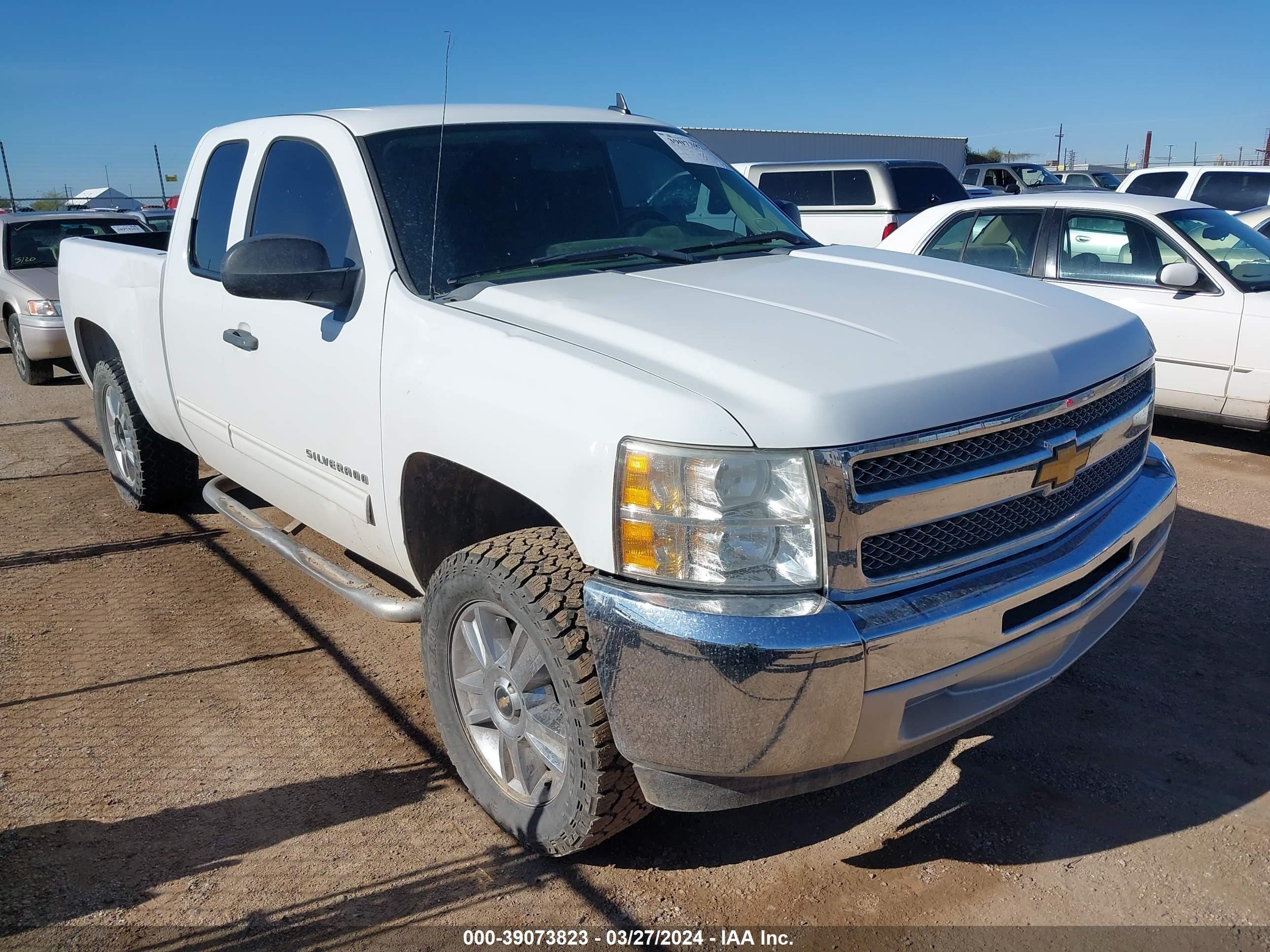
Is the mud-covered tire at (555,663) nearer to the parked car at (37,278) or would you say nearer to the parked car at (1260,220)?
the parked car at (37,278)

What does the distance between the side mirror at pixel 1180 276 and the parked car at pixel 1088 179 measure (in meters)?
20.3

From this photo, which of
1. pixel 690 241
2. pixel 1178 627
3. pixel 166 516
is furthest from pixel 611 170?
pixel 166 516

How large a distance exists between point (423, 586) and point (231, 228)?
1833mm

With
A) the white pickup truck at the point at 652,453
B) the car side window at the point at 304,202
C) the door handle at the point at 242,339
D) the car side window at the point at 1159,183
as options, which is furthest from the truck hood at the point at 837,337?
the car side window at the point at 1159,183

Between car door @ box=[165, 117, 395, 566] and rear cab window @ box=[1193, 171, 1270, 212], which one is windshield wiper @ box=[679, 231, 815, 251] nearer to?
car door @ box=[165, 117, 395, 566]

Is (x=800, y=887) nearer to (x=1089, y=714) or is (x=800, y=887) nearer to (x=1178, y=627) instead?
(x=1089, y=714)

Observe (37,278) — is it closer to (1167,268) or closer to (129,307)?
(129,307)

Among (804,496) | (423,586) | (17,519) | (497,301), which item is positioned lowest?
(17,519)

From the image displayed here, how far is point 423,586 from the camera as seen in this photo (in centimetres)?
333

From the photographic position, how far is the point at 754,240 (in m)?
3.90

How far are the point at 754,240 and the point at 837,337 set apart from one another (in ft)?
4.62

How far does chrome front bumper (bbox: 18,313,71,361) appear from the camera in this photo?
10.1 m

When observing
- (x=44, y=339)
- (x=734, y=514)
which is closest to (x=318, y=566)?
(x=734, y=514)

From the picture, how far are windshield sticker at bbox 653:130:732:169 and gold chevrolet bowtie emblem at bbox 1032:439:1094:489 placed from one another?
211cm
